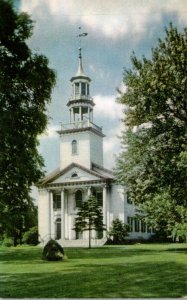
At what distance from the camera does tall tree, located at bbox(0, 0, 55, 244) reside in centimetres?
1129

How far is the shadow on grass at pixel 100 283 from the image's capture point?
8445mm

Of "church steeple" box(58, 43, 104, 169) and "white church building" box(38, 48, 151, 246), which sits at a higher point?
A: "church steeple" box(58, 43, 104, 169)

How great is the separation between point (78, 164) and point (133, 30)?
68.8 ft

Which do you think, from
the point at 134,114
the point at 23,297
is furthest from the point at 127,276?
the point at 134,114

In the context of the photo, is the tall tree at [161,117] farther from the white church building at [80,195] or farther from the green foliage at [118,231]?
the green foliage at [118,231]

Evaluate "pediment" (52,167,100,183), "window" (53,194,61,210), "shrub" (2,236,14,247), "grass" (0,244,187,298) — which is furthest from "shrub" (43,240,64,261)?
"window" (53,194,61,210)

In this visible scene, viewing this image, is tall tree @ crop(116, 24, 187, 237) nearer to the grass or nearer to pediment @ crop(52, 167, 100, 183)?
the grass

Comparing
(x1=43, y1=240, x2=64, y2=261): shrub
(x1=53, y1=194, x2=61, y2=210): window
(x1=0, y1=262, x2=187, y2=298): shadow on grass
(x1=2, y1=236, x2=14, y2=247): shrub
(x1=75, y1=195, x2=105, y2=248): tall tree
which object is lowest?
(x1=0, y1=262, x2=187, y2=298): shadow on grass

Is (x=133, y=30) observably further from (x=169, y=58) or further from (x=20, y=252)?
(x=20, y=252)

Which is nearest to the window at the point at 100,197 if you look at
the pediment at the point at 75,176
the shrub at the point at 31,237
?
the pediment at the point at 75,176

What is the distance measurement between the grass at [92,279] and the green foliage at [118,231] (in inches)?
597

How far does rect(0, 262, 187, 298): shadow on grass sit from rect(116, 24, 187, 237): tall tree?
3911mm

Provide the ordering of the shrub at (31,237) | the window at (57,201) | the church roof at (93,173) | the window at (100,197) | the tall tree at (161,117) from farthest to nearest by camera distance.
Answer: the window at (100,197) < the window at (57,201) < the church roof at (93,173) < the shrub at (31,237) < the tall tree at (161,117)

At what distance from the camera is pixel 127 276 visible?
10.1 meters
